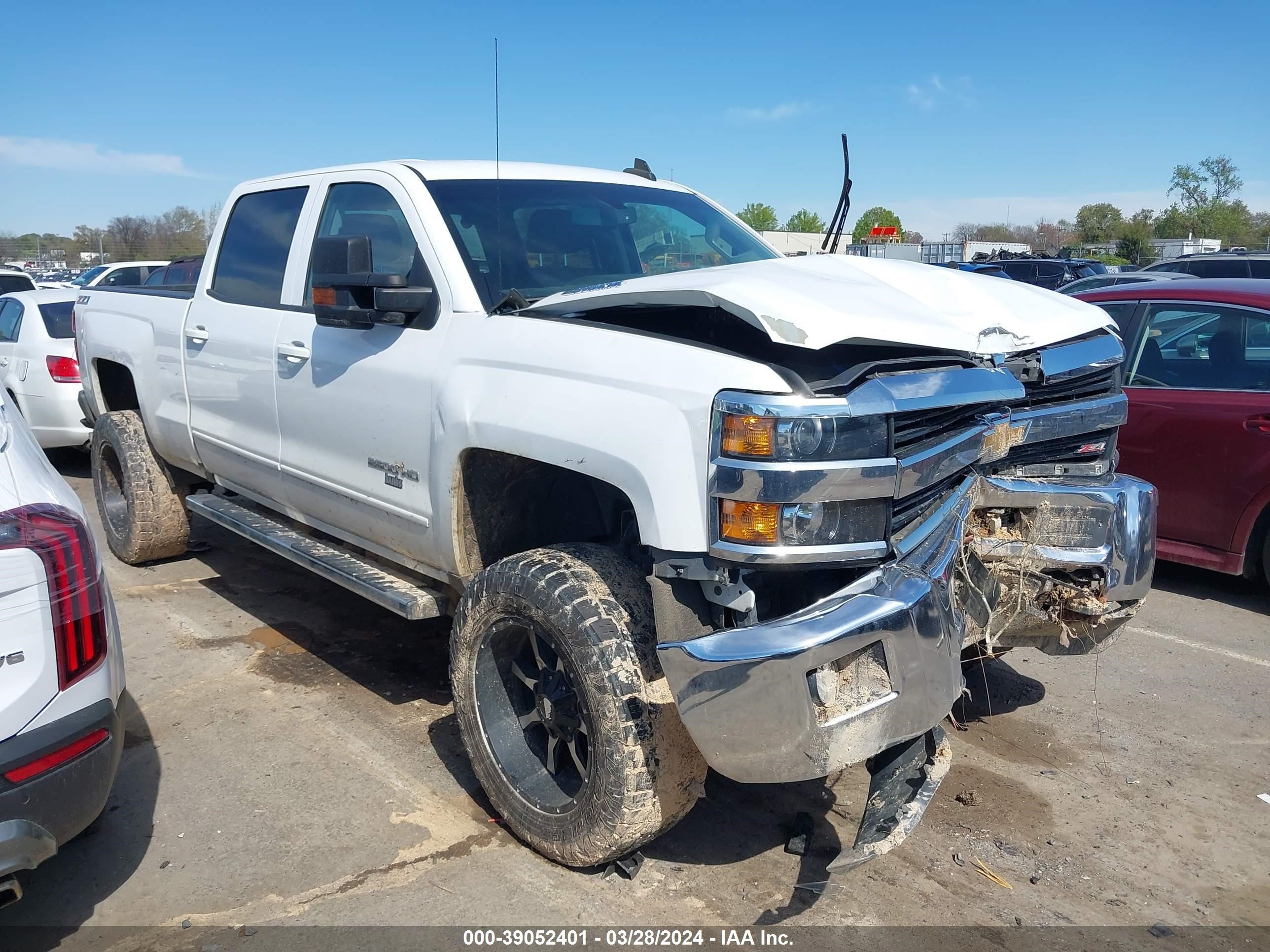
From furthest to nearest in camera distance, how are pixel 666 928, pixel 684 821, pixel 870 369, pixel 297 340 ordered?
1. pixel 297 340
2. pixel 684 821
3. pixel 666 928
4. pixel 870 369

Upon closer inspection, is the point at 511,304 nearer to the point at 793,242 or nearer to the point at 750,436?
the point at 750,436

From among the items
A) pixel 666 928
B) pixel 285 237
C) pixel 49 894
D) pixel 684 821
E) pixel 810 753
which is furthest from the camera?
pixel 285 237

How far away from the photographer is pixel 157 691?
443 cm

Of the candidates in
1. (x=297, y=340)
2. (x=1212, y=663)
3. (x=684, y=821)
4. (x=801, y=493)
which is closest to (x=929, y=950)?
(x=684, y=821)

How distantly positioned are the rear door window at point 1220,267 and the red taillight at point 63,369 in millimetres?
14562

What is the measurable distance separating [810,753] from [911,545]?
64 cm

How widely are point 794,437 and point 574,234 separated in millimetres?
1873

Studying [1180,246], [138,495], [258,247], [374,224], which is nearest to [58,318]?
[138,495]

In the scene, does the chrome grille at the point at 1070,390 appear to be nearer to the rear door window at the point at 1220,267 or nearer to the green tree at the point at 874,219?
the rear door window at the point at 1220,267

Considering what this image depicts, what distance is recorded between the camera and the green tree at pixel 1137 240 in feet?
156

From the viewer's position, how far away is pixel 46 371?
8.70 metres

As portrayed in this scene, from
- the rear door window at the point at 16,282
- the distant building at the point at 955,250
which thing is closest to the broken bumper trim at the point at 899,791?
the rear door window at the point at 16,282

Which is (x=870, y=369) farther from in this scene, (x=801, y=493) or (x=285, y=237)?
(x=285, y=237)

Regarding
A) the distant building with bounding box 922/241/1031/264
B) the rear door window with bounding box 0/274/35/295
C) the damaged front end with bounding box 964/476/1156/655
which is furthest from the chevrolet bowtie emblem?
the distant building with bounding box 922/241/1031/264
